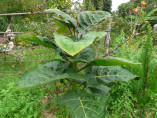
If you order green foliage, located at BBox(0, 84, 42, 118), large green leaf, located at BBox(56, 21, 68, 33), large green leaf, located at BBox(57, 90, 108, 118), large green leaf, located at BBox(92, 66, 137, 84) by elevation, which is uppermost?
large green leaf, located at BBox(56, 21, 68, 33)

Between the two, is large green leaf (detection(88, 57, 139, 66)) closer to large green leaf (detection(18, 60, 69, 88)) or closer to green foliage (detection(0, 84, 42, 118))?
large green leaf (detection(18, 60, 69, 88))

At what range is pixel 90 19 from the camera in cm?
104

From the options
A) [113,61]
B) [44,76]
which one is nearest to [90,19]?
[113,61]

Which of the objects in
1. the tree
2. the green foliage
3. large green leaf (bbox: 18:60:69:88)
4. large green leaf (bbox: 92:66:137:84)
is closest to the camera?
large green leaf (bbox: 18:60:69:88)

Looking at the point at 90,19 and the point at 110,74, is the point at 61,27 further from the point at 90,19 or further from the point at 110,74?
the point at 110,74

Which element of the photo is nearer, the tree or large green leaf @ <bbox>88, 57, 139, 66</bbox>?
large green leaf @ <bbox>88, 57, 139, 66</bbox>

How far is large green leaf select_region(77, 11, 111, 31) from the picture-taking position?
3.34 ft

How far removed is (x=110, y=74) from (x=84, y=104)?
0.33 m

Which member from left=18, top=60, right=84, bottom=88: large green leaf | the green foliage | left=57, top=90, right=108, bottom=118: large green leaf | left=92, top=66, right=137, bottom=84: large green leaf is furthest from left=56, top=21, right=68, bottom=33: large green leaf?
the green foliage

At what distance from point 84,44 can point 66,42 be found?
0.33 ft

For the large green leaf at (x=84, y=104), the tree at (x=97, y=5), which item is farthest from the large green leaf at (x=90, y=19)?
the tree at (x=97, y=5)

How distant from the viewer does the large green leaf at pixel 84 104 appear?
0.81m

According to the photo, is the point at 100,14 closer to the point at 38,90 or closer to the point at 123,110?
the point at 123,110

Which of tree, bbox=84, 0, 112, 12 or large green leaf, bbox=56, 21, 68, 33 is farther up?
tree, bbox=84, 0, 112, 12
